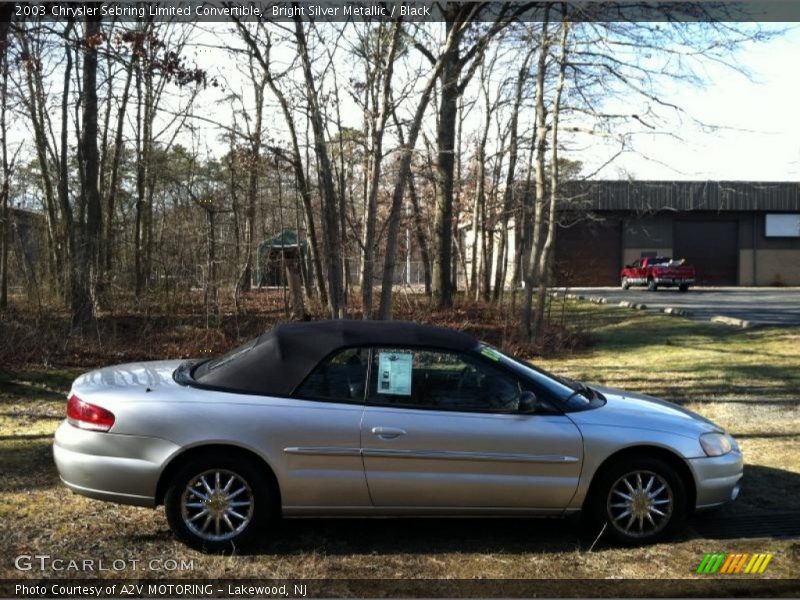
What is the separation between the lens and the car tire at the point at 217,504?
14.9 feet

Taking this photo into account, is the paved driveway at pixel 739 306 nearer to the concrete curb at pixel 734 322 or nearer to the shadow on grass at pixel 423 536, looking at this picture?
the concrete curb at pixel 734 322

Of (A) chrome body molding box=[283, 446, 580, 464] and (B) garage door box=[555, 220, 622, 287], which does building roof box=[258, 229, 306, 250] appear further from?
(B) garage door box=[555, 220, 622, 287]

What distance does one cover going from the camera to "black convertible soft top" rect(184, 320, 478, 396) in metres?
4.85

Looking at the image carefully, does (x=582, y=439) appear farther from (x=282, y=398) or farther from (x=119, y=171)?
(x=119, y=171)

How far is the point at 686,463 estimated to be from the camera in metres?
4.94

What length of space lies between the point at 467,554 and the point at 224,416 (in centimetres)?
173

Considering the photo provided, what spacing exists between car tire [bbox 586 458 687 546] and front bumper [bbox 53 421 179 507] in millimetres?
2715

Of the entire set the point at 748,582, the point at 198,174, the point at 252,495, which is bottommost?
the point at 748,582

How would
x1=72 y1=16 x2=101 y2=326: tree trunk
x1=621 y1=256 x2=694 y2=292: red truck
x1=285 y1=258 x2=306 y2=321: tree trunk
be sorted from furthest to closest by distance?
1. x1=621 y1=256 x2=694 y2=292: red truck
2. x1=285 y1=258 x2=306 y2=321: tree trunk
3. x1=72 y1=16 x2=101 y2=326: tree trunk

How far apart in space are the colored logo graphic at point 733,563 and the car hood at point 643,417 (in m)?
0.79

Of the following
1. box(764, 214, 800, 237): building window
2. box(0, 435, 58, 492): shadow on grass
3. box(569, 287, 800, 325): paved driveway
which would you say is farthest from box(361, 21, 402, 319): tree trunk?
box(764, 214, 800, 237): building window

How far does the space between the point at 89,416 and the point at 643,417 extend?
359cm

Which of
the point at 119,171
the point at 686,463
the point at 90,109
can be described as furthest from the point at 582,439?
the point at 119,171

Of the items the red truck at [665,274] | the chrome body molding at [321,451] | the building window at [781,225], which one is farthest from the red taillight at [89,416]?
the building window at [781,225]
